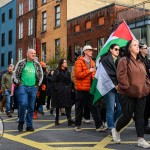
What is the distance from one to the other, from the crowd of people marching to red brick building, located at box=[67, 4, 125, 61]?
653 inches

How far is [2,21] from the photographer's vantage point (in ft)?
151

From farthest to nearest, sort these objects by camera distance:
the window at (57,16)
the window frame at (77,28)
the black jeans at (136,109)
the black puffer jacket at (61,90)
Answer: the window at (57,16) → the window frame at (77,28) → the black puffer jacket at (61,90) → the black jeans at (136,109)

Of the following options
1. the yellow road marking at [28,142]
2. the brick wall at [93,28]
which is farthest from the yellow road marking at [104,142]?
the brick wall at [93,28]

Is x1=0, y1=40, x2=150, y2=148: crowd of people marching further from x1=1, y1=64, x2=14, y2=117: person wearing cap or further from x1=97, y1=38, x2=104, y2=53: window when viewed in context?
x1=97, y1=38, x2=104, y2=53: window

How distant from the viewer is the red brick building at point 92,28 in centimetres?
2756

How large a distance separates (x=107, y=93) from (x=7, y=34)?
38.1 meters

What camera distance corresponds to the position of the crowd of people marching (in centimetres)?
630

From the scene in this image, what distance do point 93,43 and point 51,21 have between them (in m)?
6.94

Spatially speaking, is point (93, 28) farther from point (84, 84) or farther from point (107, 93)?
point (107, 93)

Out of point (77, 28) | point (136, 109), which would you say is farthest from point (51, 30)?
point (136, 109)

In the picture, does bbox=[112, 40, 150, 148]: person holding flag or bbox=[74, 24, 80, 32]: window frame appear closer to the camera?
bbox=[112, 40, 150, 148]: person holding flag

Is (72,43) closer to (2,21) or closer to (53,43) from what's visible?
(53,43)

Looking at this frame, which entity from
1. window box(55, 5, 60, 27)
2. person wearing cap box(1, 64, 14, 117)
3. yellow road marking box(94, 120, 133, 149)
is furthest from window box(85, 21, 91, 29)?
yellow road marking box(94, 120, 133, 149)

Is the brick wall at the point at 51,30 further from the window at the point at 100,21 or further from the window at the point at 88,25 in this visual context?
the window at the point at 100,21
